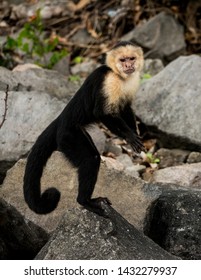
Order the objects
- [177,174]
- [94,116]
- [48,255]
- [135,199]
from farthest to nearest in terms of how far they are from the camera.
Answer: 1. [177,174]
2. [135,199]
3. [94,116]
4. [48,255]

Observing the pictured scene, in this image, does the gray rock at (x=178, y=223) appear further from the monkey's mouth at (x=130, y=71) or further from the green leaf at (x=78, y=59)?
the green leaf at (x=78, y=59)

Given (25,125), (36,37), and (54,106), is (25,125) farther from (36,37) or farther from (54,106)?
(36,37)

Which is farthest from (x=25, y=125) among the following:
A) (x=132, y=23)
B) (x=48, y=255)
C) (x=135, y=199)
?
(x=132, y=23)

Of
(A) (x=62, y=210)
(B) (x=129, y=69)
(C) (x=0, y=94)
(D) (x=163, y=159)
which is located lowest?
(D) (x=163, y=159)

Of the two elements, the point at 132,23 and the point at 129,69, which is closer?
the point at 129,69

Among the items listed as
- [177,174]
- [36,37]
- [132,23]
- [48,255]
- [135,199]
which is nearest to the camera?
[48,255]

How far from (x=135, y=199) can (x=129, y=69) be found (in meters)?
0.97

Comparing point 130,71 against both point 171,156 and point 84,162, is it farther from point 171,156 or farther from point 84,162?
point 171,156

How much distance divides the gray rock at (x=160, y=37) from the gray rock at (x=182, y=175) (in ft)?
10.5

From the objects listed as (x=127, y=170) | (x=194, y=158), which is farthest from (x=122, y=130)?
(x=194, y=158)

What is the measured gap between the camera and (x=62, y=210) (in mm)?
5367

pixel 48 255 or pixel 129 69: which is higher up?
pixel 129 69

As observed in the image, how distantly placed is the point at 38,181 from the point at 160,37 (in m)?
5.17

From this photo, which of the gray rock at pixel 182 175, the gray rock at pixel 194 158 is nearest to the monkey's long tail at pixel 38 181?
the gray rock at pixel 182 175
